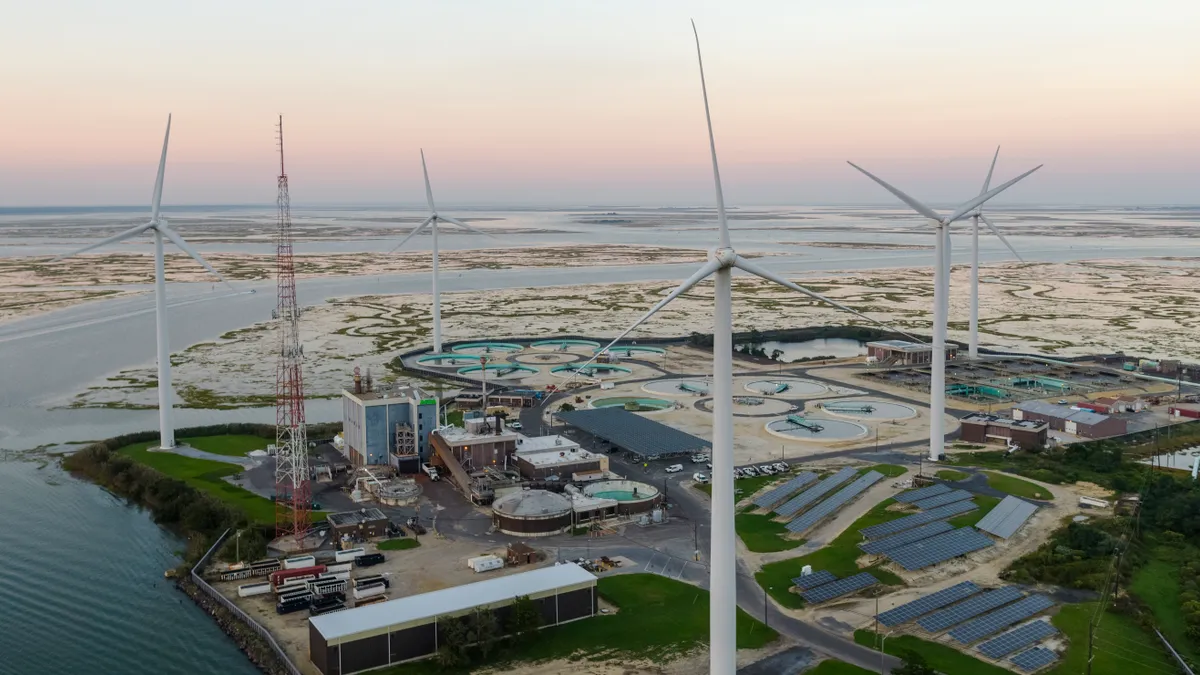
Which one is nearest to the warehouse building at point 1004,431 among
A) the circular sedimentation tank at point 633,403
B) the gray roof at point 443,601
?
the circular sedimentation tank at point 633,403

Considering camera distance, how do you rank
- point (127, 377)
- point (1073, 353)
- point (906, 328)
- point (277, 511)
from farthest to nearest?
point (906, 328) < point (1073, 353) < point (127, 377) < point (277, 511)

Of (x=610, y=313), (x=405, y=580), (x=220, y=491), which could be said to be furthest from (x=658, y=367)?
(x=405, y=580)

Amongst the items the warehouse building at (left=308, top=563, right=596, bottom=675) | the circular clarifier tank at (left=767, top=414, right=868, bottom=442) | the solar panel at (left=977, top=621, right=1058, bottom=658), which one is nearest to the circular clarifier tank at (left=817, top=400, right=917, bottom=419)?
the circular clarifier tank at (left=767, top=414, right=868, bottom=442)

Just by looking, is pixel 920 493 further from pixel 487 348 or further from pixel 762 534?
pixel 487 348

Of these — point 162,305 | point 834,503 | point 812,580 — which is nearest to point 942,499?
point 834,503

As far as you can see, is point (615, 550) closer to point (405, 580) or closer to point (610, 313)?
point (405, 580)

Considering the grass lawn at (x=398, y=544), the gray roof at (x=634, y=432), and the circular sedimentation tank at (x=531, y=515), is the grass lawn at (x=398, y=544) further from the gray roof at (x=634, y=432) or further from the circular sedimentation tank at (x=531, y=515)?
the gray roof at (x=634, y=432)
